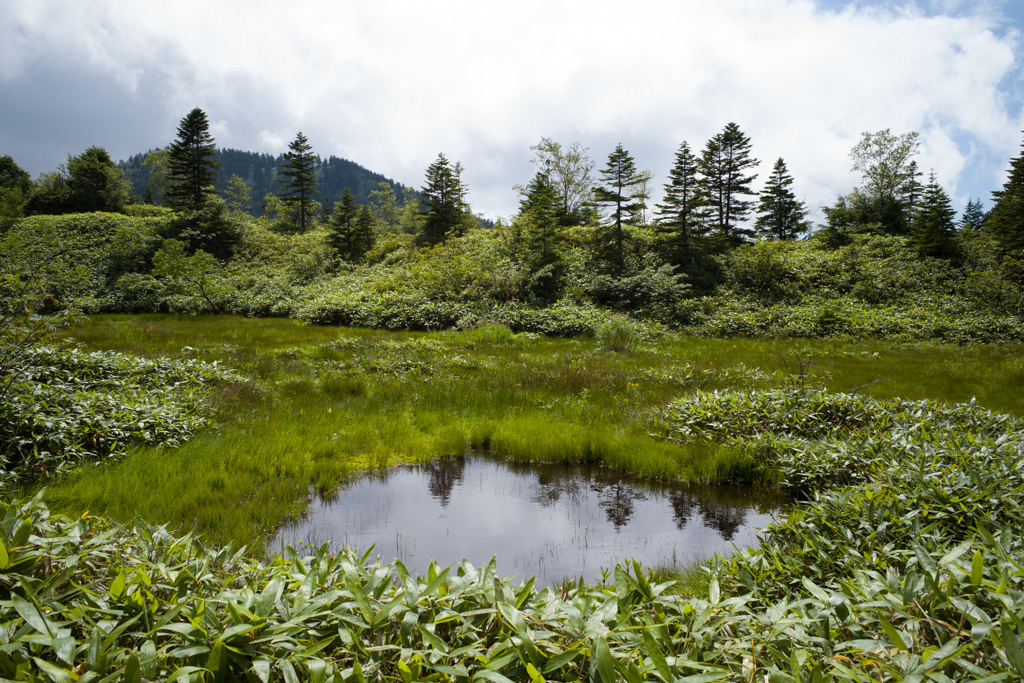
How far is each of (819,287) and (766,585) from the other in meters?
24.9

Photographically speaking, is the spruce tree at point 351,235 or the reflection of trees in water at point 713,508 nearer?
the reflection of trees in water at point 713,508

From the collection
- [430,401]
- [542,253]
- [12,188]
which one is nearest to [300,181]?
[12,188]

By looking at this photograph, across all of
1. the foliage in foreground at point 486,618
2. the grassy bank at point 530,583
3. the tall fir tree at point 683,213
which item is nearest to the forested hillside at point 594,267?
the tall fir tree at point 683,213

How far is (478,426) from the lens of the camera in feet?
23.4

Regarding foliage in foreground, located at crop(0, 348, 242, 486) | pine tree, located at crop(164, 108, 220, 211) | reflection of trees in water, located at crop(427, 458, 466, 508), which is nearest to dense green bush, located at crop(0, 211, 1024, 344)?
pine tree, located at crop(164, 108, 220, 211)

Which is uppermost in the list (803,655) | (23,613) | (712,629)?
(23,613)

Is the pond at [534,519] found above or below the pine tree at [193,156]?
below

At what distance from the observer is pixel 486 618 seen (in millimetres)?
2096

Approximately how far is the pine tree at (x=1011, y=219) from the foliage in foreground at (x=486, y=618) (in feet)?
84.6

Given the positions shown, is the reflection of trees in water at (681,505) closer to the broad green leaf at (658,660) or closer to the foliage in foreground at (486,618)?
the foliage in foreground at (486,618)

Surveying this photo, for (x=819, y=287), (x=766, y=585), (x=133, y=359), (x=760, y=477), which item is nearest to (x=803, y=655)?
(x=766, y=585)

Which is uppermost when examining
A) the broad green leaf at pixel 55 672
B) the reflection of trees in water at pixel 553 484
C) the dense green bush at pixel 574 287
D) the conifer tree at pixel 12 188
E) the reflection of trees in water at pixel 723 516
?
the conifer tree at pixel 12 188

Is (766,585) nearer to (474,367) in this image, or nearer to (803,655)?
(803,655)

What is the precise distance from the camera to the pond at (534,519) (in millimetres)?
3846
